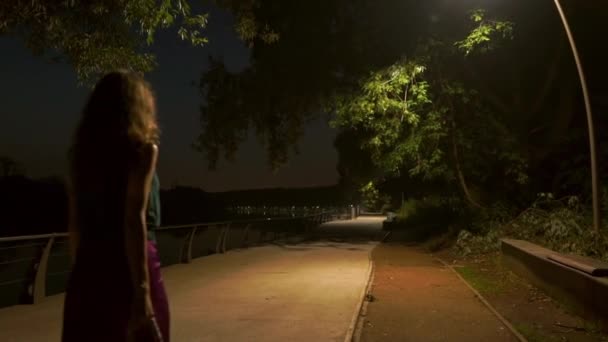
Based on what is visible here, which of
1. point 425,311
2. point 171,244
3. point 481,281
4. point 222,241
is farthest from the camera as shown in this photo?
point 171,244

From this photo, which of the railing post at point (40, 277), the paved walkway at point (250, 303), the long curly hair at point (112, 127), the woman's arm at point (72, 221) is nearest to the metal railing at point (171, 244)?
the railing post at point (40, 277)

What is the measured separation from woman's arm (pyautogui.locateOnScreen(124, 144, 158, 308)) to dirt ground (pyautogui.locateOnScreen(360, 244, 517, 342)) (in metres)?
5.21

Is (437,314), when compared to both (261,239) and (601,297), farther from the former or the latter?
(261,239)

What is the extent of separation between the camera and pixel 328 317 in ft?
27.8

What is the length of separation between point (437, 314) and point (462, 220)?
13.1m

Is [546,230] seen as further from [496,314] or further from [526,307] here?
[496,314]

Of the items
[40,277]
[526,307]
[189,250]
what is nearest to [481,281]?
[526,307]

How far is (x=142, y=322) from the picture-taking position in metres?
2.59

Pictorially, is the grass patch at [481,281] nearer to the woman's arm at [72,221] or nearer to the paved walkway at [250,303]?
the paved walkway at [250,303]

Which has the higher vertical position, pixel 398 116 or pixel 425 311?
pixel 398 116

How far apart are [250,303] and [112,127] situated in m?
7.28

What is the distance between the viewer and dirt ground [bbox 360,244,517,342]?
25.0 feet

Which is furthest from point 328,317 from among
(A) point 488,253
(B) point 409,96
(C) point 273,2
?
(C) point 273,2

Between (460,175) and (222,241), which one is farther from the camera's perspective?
(460,175)
